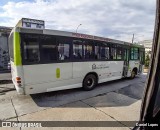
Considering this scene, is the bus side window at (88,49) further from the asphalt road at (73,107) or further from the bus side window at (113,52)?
the asphalt road at (73,107)

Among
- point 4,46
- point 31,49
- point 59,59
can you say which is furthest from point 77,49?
point 4,46

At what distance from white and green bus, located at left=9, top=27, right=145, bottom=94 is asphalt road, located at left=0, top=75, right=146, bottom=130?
519 mm

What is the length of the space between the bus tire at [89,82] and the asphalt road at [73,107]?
331 millimetres

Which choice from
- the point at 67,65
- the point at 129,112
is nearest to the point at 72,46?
the point at 67,65

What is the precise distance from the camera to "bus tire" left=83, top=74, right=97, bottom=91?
7.23 metres

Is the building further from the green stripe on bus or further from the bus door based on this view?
the bus door

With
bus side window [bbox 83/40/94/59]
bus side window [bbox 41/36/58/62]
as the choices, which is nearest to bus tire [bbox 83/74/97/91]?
bus side window [bbox 83/40/94/59]

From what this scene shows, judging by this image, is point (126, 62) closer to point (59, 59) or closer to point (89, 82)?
point (89, 82)

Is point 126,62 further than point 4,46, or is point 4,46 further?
point 4,46

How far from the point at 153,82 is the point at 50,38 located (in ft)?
15.4

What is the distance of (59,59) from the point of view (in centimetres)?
609

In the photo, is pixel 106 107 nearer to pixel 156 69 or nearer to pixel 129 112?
pixel 129 112

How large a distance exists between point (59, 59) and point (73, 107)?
200cm

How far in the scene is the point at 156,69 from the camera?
1657mm
